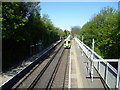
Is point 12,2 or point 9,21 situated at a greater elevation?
point 12,2

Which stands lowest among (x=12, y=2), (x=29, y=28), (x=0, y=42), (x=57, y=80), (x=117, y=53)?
(x=57, y=80)

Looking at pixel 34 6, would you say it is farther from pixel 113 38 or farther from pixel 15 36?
pixel 113 38

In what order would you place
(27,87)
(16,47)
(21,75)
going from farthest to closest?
1. (16,47)
2. (21,75)
3. (27,87)

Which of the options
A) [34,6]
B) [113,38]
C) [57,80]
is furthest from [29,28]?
[113,38]

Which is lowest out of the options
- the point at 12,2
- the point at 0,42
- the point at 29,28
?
the point at 0,42

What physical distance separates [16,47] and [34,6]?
5694mm

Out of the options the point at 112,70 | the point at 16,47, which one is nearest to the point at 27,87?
the point at 112,70

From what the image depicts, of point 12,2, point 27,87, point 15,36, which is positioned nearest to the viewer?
point 27,87

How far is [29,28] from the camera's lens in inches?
717

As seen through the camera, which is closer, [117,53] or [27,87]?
[27,87]

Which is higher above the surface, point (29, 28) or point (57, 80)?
point (29, 28)

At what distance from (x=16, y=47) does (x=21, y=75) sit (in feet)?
21.1

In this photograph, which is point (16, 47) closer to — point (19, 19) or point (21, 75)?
point (19, 19)

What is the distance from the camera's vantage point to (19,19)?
44.4 feet
